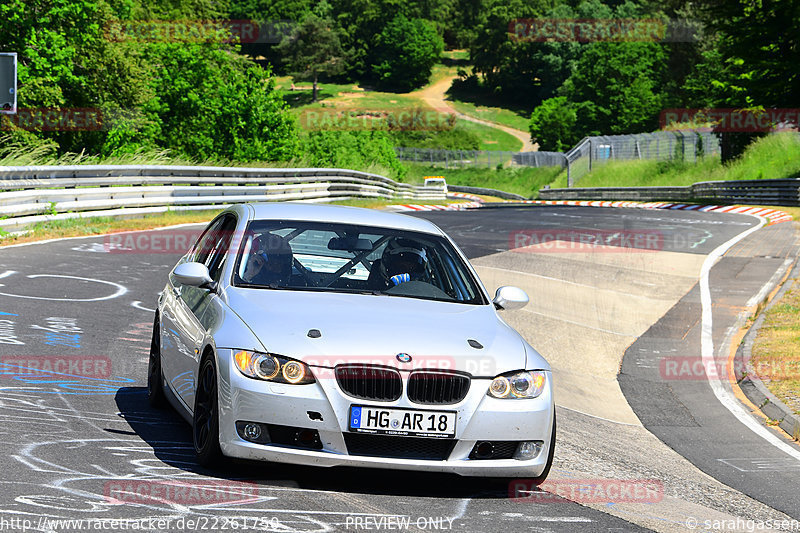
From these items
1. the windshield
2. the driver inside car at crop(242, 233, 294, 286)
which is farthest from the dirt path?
the driver inside car at crop(242, 233, 294, 286)

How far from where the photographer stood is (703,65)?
105 meters

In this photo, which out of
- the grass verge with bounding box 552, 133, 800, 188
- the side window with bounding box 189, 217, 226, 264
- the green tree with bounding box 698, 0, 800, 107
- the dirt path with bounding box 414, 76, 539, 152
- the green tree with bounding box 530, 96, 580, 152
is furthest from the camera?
the dirt path with bounding box 414, 76, 539, 152

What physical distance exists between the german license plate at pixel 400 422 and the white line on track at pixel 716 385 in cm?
466

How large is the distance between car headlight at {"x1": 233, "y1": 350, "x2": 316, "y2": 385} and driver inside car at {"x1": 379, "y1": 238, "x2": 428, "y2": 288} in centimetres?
161

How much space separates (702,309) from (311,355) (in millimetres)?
12082

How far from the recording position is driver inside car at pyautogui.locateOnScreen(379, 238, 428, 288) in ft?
22.9

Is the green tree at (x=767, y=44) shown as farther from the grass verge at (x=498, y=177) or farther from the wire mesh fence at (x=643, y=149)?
the grass verge at (x=498, y=177)

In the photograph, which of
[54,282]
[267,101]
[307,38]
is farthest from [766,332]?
[307,38]

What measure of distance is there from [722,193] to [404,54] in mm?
136294

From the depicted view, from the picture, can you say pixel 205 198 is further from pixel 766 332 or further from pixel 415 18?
pixel 415 18

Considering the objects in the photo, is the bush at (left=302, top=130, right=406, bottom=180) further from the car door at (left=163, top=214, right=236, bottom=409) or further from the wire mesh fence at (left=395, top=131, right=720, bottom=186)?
the car door at (left=163, top=214, right=236, bottom=409)

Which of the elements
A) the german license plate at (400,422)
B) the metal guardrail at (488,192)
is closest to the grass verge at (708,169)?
the metal guardrail at (488,192)

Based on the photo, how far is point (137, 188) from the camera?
23.9 m

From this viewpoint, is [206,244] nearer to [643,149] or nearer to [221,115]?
[221,115]
